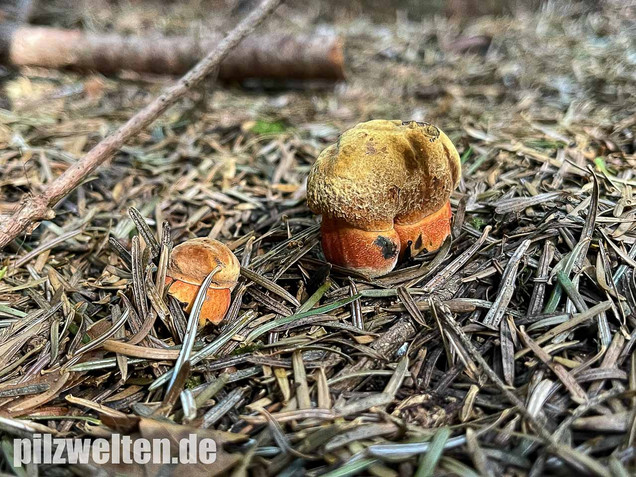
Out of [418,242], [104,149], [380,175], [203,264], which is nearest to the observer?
[380,175]

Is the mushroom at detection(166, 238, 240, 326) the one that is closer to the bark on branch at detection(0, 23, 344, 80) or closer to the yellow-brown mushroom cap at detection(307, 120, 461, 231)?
the yellow-brown mushroom cap at detection(307, 120, 461, 231)

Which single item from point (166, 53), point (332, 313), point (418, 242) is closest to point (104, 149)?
point (332, 313)

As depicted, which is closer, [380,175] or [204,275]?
[380,175]

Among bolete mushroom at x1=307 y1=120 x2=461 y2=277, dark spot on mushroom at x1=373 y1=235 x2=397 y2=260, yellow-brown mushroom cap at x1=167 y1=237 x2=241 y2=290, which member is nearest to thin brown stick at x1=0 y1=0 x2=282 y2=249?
yellow-brown mushroom cap at x1=167 y1=237 x2=241 y2=290

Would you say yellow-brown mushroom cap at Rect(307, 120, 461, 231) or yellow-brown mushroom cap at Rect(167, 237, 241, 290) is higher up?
yellow-brown mushroom cap at Rect(307, 120, 461, 231)

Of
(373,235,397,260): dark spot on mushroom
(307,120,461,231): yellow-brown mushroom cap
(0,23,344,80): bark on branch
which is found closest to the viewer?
(307,120,461,231): yellow-brown mushroom cap

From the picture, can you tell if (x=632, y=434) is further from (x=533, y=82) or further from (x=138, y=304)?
(x=533, y=82)

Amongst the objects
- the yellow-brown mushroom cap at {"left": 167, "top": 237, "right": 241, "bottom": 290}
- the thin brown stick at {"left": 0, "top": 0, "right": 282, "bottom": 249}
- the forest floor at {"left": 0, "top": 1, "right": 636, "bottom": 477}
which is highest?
the thin brown stick at {"left": 0, "top": 0, "right": 282, "bottom": 249}

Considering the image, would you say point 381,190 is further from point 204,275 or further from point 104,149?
point 104,149
